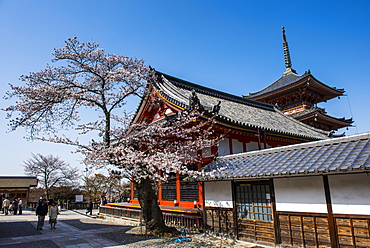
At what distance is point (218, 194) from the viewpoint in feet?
36.8

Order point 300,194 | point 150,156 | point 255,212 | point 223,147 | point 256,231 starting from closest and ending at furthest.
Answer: point 300,194 < point 256,231 < point 255,212 < point 150,156 < point 223,147

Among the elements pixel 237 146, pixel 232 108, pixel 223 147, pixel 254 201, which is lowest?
pixel 254 201

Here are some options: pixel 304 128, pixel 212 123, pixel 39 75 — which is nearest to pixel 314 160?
pixel 212 123

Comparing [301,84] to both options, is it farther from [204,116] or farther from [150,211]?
[150,211]

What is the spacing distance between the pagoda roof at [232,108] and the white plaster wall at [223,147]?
1163 millimetres

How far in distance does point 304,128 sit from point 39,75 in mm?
20739

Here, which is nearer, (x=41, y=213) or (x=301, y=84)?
(x=41, y=213)

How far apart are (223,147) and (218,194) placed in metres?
3.29

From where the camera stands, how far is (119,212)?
674 inches

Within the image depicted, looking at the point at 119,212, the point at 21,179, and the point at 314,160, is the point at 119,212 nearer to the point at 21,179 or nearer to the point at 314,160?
the point at 314,160

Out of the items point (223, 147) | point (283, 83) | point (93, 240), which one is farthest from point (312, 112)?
point (93, 240)

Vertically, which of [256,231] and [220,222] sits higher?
[220,222]

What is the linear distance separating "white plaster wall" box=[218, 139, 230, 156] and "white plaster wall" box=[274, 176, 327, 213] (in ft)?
15.1

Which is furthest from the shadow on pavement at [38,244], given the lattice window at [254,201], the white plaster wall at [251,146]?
the white plaster wall at [251,146]
